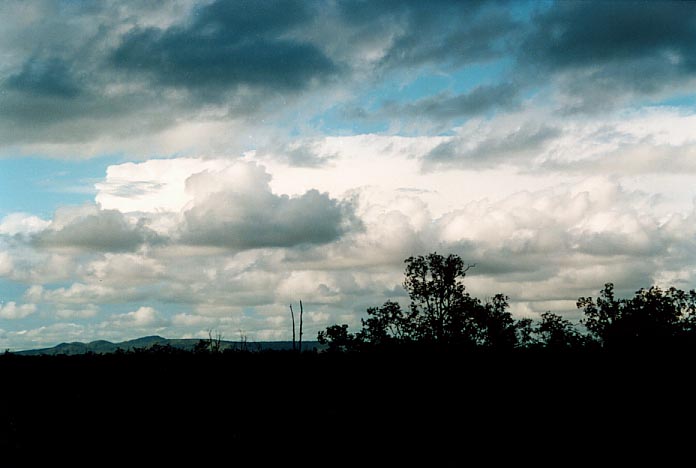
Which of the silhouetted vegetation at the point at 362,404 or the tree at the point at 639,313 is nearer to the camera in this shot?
the silhouetted vegetation at the point at 362,404

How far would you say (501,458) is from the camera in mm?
21859

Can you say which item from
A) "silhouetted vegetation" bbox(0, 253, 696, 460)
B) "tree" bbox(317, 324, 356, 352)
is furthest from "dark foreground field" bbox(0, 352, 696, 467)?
"tree" bbox(317, 324, 356, 352)

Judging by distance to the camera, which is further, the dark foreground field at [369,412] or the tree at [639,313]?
the tree at [639,313]

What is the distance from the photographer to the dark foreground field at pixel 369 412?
22.7 m

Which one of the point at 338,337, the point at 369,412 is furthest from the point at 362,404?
the point at 338,337

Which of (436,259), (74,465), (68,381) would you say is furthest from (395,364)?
(436,259)

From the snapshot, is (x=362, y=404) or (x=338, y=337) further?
(x=338, y=337)

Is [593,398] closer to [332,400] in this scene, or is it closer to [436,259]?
[332,400]

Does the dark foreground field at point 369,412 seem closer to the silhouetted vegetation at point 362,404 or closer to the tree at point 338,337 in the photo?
the silhouetted vegetation at point 362,404

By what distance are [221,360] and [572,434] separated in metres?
19.0

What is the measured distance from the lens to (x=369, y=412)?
1053 inches

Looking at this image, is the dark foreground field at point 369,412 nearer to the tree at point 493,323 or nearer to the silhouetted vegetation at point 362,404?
the silhouetted vegetation at point 362,404

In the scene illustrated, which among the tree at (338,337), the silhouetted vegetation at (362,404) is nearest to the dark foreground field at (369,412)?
the silhouetted vegetation at (362,404)

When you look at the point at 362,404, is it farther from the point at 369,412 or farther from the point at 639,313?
the point at 639,313
